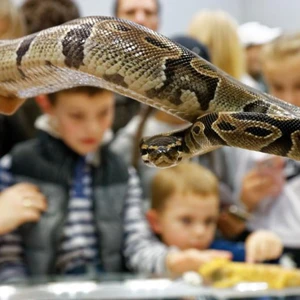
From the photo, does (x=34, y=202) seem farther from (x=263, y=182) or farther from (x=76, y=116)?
(x=263, y=182)

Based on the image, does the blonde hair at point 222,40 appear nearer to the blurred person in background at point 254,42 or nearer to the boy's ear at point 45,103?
the blurred person in background at point 254,42

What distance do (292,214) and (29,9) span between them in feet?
2.21

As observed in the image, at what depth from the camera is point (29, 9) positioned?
137 centimetres

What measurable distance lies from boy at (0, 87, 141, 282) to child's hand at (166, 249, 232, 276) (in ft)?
0.42

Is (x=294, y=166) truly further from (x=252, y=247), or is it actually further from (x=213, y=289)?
(x=213, y=289)

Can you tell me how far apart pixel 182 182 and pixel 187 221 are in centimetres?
8

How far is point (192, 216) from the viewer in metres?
1.33

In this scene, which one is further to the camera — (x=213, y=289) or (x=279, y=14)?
(x=279, y=14)

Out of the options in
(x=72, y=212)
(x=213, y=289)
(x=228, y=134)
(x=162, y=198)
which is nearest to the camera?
(x=228, y=134)

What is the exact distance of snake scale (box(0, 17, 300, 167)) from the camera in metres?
0.57

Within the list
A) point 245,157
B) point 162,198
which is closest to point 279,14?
point 245,157

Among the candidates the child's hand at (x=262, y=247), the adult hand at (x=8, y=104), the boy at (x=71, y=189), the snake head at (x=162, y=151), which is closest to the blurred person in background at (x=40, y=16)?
the boy at (x=71, y=189)

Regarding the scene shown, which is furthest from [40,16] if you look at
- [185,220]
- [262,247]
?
[262,247]

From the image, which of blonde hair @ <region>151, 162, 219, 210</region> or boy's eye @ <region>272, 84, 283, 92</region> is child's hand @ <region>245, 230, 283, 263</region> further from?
boy's eye @ <region>272, 84, 283, 92</region>
